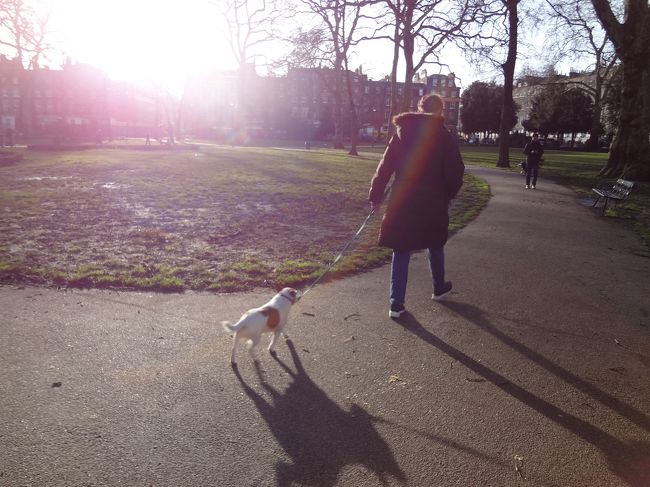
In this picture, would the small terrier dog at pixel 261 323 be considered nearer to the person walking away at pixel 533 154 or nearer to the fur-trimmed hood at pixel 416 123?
the fur-trimmed hood at pixel 416 123

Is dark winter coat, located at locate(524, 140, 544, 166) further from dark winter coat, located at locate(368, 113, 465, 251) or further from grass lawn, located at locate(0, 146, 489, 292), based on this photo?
dark winter coat, located at locate(368, 113, 465, 251)

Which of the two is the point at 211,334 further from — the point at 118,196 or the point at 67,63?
the point at 67,63

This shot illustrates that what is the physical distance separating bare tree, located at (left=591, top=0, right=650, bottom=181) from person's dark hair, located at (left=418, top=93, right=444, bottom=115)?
19.0 metres

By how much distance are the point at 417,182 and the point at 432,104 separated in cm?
79

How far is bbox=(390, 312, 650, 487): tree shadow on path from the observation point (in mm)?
2625

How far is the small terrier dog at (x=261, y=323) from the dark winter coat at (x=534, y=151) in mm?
14331

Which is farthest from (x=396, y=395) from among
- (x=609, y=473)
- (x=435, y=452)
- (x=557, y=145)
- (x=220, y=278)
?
(x=557, y=145)

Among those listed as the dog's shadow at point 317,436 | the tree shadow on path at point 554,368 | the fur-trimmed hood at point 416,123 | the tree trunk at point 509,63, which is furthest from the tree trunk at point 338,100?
the dog's shadow at point 317,436

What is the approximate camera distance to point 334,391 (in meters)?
3.38

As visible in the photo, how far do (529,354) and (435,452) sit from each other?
5.73ft

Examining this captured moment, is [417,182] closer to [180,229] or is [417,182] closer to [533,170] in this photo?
[180,229]

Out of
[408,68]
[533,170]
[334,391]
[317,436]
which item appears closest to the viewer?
[317,436]

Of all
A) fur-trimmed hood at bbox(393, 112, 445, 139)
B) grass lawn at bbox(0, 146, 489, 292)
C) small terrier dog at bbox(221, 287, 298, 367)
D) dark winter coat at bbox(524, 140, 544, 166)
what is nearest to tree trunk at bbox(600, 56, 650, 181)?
dark winter coat at bbox(524, 140, 544, 166)

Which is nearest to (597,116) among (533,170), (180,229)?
(533,170)
